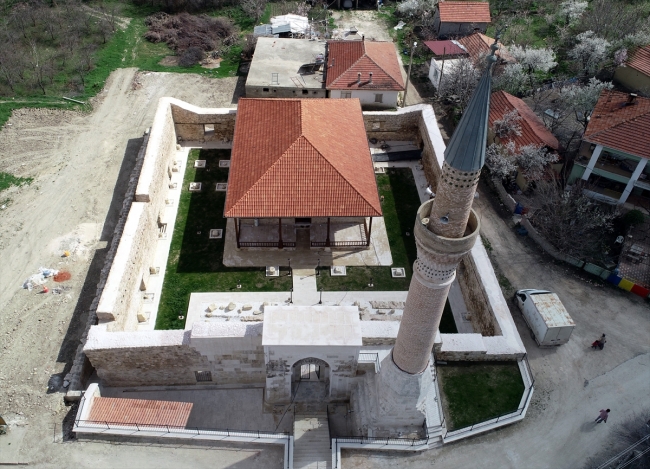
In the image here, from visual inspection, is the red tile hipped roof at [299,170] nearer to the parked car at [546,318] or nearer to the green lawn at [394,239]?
the green lawn at [394,239]

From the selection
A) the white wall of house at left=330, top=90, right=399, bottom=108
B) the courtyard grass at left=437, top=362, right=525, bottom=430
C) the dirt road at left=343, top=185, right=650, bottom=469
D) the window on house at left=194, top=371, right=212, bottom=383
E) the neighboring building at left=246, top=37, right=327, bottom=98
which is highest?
the neighboring building at left=246, top=37, right=327, bottom=98

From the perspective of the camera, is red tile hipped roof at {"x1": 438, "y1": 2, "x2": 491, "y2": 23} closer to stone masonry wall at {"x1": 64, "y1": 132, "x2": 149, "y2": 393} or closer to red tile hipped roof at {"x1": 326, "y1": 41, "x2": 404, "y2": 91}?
red tile hipped roof at {"x1": 326, "y1": 41, "x2": 404, "y2": 91}

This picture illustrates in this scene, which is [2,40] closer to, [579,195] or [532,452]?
[579,195]

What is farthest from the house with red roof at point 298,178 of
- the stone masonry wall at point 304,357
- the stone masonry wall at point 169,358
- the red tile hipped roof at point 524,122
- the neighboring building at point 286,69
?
the red tile hipped roof at point 524,122

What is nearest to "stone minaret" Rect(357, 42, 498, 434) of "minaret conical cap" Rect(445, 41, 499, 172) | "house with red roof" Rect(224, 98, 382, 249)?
"minaret conical cap" Rect(445, 41, 499, 172)

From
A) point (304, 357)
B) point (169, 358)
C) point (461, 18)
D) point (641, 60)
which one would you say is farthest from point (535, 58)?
point (169, 358)

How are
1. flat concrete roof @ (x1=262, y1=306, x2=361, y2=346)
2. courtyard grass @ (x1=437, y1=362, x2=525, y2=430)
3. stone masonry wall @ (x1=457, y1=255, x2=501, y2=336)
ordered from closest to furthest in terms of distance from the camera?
flat concrete roof @ (x1=262, y1=306, x2=361, y2=346), courtyard grass @ (x1=437, y1=362, x2=525, y2=430), stone masonry wall @ (x1=457, y1=255, x2=501, y2=336)
